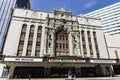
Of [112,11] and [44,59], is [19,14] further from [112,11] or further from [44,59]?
[112,11]

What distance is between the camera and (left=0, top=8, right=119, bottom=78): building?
31562 millimetres

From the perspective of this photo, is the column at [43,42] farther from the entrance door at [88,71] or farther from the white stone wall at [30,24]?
the entrance door at [88,71]

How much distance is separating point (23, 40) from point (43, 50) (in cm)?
690

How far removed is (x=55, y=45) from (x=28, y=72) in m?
11.6

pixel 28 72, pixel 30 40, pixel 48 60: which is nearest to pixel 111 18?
pixel 30 40

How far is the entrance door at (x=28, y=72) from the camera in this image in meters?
31.1

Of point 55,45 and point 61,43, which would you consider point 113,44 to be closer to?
point 61,43

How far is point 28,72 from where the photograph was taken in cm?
3189

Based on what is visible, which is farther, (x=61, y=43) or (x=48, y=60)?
(x=61, y=43)

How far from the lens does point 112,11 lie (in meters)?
101

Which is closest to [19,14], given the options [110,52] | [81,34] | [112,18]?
[81,34]

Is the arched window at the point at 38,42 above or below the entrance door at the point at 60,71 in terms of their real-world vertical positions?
above

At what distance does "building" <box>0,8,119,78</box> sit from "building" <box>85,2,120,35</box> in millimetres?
57363

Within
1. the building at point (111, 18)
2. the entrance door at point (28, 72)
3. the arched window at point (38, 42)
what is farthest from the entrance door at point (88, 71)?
the building at point (111, 18)
